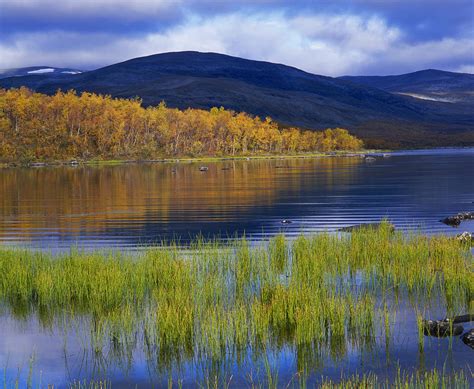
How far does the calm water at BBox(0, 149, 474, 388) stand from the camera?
14.3 m

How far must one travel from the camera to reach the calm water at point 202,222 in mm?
14297

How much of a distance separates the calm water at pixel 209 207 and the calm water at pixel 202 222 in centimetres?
8

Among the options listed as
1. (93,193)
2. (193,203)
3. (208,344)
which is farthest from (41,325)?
(93,193)

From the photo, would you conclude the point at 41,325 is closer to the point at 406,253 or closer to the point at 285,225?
the point at 406,253

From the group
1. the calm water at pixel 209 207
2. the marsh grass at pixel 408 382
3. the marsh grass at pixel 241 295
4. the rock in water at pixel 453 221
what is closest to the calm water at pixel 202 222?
the calm water at pixel 209 207

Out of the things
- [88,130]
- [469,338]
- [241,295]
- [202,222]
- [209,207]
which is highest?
[88,130]

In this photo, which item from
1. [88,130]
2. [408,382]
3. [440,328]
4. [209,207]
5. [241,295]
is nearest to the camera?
[408,382]

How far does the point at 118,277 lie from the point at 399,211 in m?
30.6

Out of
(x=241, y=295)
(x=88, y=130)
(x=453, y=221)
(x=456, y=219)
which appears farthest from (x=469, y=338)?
(x=88, y=130)

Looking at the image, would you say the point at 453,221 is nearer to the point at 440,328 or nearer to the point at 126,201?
the point at 440,328

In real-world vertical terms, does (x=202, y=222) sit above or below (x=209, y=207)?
below

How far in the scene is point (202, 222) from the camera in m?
42.0

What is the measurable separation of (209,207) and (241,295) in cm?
3253

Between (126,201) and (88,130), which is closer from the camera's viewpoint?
(126,201)
